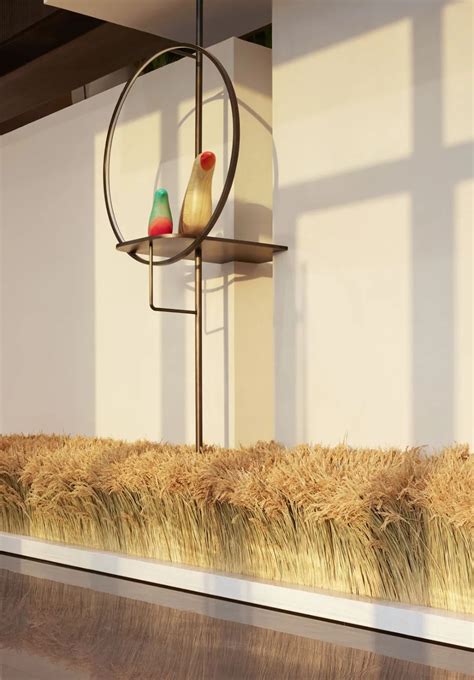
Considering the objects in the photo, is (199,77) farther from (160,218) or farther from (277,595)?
(277,595)

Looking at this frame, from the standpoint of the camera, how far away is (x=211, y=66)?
2486 millimetres

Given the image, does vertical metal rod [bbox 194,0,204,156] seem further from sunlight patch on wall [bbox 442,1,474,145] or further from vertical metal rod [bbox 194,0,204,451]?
sunlight patch on wall [bbox 442,1,474,145]

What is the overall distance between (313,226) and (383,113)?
1.00 ft

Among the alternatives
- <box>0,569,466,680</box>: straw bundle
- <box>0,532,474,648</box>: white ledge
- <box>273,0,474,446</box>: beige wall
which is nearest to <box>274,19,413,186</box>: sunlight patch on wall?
<box>273,0,474,446</box>: beige wall

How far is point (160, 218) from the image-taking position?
2.22m

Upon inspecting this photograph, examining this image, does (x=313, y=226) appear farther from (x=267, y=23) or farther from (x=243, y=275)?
(x=267, y=23)

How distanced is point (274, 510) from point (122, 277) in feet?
4.17

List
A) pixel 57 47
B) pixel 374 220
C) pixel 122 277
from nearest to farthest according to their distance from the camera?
pixel 374 220, pixel 122 277, pixel 57 47

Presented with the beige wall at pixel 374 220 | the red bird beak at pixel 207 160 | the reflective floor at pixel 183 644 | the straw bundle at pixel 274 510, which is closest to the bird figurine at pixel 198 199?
the red bird beak at pixel 207 160

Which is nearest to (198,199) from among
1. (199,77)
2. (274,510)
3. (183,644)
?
(199,77)

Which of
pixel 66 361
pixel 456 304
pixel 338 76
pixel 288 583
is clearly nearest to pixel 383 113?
pixel 338 76

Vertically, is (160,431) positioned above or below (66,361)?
below

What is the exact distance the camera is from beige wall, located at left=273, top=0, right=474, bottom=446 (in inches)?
74.6

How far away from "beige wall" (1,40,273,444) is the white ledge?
0.54m
